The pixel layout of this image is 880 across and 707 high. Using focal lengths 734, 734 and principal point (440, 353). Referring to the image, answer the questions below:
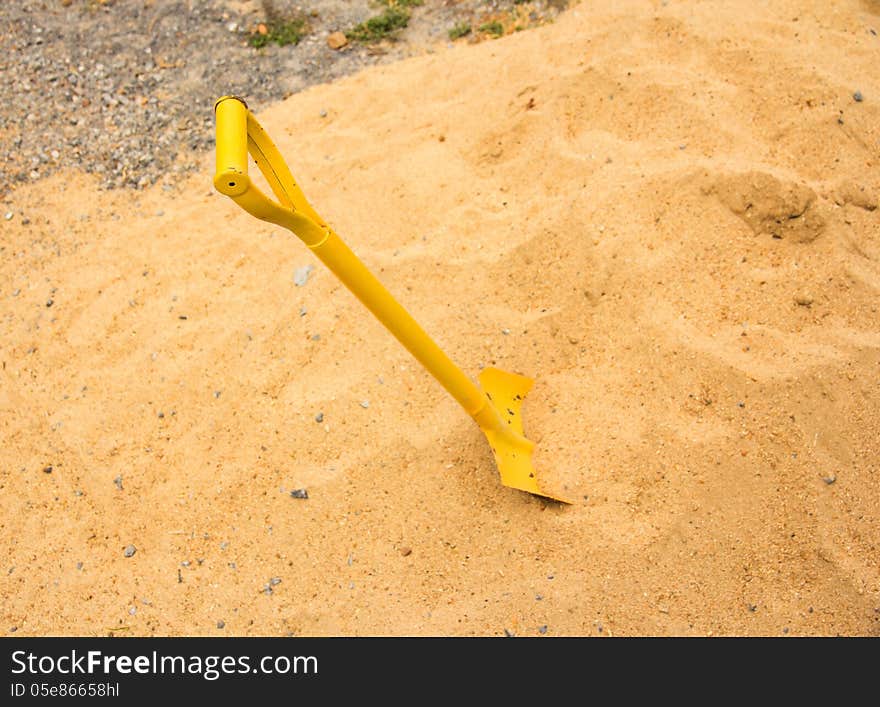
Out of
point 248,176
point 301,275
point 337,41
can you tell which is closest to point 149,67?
point 337,41

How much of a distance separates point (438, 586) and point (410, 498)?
0.28 meters

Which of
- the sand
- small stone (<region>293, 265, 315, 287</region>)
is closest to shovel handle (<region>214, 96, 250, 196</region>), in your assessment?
the sand

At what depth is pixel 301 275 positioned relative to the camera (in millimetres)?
2816

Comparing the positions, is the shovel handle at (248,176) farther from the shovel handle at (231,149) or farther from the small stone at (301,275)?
the small stone at (301,275)

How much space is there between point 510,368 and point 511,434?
1.06ft

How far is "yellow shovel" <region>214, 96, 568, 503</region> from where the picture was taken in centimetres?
133

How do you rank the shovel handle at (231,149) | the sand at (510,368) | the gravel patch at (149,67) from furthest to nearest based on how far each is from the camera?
the gravel patch at (149,67) < the sand at (510,368) < the shovel handle at (231,149)

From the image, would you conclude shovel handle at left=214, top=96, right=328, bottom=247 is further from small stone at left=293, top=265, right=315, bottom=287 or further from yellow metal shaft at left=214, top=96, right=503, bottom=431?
small stone at left=293, top=265, right=315, bottom=287

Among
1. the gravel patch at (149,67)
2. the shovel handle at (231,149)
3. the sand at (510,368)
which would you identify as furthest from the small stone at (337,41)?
the shovel handle at (231,149)

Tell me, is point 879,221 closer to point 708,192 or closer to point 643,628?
point 708,192

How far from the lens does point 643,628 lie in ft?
6.28

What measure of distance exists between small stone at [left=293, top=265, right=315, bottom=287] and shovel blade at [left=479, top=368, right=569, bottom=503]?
0.87 meters

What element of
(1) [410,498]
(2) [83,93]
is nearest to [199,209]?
(2) [83,93]

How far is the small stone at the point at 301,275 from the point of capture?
2795 mm
